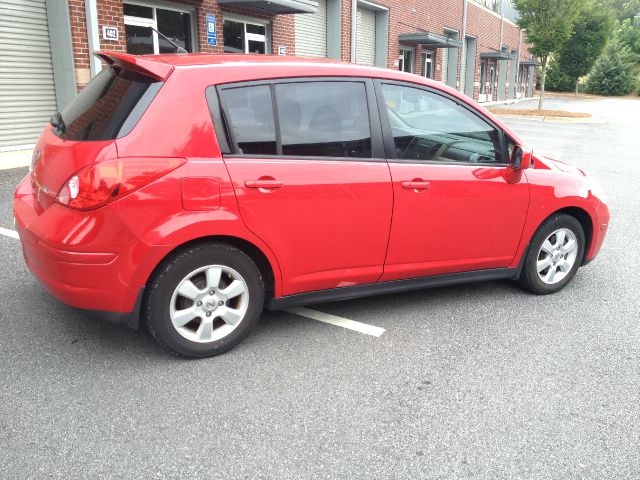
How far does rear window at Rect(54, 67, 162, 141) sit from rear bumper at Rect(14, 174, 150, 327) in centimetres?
44

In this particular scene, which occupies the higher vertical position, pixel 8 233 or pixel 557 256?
pixel 557 256

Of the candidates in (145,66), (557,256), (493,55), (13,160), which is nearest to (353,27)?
(13,160)

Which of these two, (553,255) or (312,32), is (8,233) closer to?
(553,255)

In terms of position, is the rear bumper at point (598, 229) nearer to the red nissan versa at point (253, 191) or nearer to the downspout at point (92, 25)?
the red nissan versa at point (253, 191)

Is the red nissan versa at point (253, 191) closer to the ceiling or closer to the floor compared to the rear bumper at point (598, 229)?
closer to the ceiling

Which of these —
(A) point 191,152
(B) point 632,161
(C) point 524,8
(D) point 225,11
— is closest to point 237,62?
(A) point 191,152

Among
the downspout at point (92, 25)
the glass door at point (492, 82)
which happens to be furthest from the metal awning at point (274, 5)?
the glass door at point (492, 82)

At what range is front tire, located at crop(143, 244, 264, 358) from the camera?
3.21 metres

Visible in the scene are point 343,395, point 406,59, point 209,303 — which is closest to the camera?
point 343,395

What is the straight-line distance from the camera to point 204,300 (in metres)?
3.34

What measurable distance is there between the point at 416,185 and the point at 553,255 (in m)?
1.51

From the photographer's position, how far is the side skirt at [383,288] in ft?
12.1

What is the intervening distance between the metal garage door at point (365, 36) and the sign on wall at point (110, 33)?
1079cm

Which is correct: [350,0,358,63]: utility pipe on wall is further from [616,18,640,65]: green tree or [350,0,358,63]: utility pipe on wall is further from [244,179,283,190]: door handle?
[616,18,640,65]: green tree
